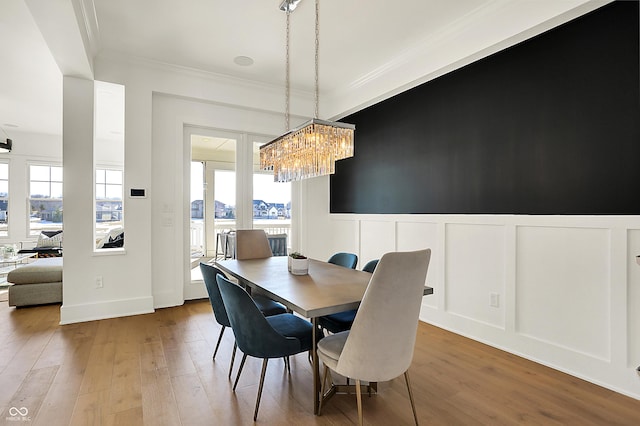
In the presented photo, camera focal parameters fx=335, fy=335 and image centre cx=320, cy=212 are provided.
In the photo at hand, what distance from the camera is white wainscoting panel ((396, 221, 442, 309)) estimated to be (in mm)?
3568

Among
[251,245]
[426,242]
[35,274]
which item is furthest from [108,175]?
[426,242]

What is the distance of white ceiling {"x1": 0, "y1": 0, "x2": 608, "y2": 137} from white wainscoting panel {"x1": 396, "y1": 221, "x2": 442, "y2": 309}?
1610mm

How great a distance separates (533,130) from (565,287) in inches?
49.7

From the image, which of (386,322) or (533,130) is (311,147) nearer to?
(386,322)

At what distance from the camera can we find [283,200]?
5.10 m

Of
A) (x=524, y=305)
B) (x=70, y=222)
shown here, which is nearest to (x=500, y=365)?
(x=524, y=305)

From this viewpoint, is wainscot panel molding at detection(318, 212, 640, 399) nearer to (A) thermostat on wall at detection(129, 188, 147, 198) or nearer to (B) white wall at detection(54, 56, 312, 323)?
(B) white wall at detection(54, 56, 312, 323)

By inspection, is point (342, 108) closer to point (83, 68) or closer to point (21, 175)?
point (83, 68)

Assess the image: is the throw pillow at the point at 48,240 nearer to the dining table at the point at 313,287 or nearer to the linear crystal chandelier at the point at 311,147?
the dining table at the point at 313,287

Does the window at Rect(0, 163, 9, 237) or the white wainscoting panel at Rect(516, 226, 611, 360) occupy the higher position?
the window at Rect(0, 163, 9, 237)

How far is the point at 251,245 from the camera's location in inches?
142

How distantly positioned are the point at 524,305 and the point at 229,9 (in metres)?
3.53

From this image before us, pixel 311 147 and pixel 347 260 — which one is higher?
pixel 311 147

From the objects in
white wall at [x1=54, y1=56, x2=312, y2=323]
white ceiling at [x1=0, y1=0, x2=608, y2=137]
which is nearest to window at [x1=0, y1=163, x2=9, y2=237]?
white ceiling at [x1=0, y1=0, x2=608, y2=137]
